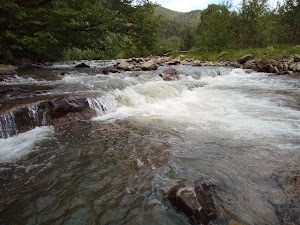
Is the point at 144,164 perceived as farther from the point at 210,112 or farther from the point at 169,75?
the point at 169,75

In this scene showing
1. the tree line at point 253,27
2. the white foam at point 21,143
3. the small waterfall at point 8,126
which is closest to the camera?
the white foam at point 21,143

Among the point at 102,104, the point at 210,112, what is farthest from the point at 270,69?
the point at 102,104

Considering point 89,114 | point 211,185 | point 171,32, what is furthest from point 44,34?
point 171,32

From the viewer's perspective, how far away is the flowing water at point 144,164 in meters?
2.83

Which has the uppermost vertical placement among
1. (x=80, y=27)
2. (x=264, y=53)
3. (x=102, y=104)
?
(x=80, y=27)

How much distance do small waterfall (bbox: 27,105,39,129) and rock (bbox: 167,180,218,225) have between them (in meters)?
4.31

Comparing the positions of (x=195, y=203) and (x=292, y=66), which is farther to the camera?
(x=292, y=66)

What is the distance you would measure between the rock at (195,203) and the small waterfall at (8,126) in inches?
165

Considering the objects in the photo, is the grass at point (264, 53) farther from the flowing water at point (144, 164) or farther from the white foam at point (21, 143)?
the white foam at point (21, 143)

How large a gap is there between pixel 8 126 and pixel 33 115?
668mm

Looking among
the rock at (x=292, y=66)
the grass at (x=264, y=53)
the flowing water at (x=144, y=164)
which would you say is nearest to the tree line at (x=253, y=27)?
the grass at (x=264, y=53)

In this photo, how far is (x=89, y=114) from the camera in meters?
6.67

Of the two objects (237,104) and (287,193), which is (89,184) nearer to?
(287,193)

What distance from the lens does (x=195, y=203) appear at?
2.63 m
